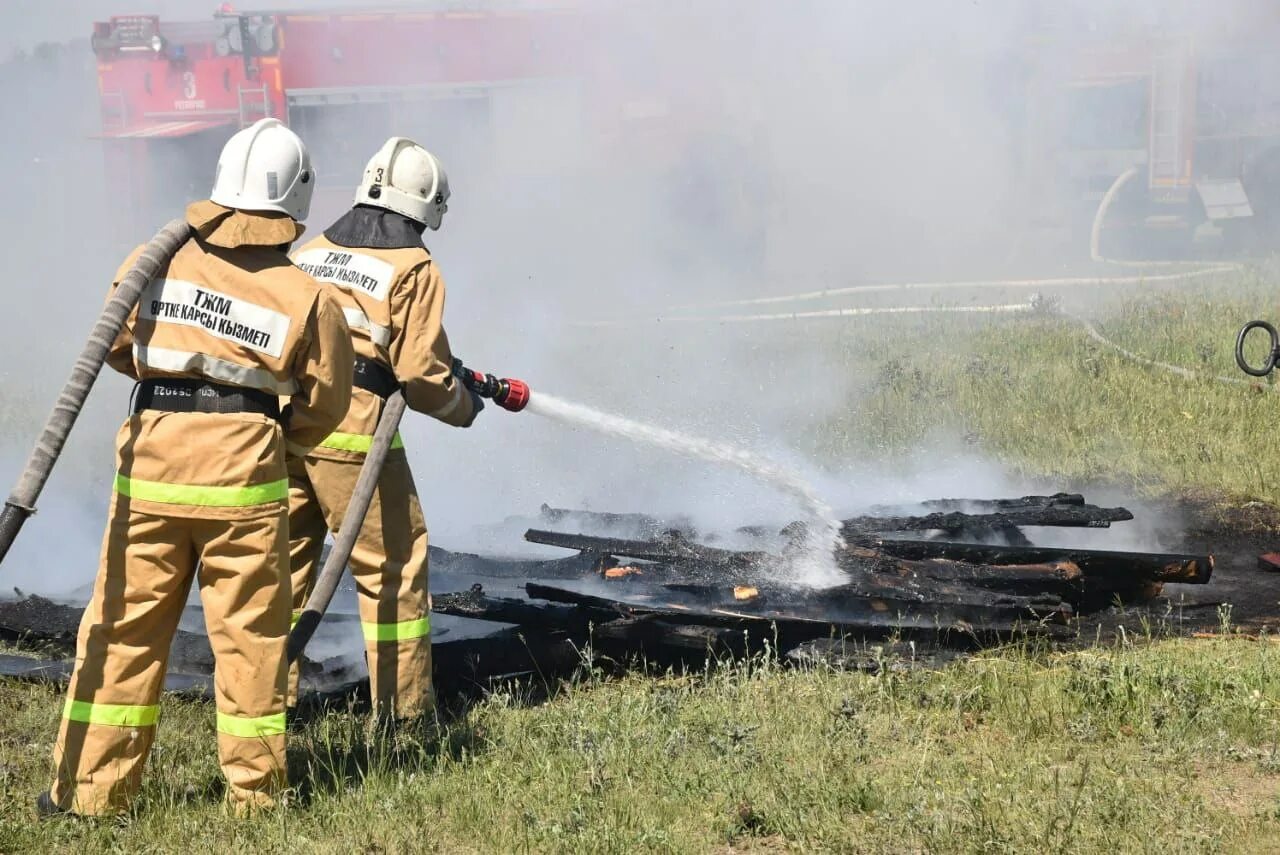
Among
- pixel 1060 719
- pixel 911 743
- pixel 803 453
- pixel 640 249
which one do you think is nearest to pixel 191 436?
pixel 911 743

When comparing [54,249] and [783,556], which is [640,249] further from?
[783,556]

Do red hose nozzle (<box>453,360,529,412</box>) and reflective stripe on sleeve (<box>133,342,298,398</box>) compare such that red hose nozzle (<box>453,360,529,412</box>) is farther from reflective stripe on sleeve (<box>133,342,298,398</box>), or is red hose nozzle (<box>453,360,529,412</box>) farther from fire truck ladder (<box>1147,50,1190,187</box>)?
fire truck ladder (<box>1147,50,1190,187</box>)

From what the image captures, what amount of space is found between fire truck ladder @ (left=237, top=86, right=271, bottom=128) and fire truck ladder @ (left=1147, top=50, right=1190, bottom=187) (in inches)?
435

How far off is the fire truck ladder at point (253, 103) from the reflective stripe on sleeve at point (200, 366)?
12.8 meters

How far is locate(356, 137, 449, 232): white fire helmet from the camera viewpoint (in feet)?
14.5

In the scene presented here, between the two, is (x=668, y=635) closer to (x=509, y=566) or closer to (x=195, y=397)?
(x=509, y=566)

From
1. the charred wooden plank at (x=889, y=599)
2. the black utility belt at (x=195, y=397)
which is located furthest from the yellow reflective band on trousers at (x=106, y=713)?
the charred wooden plank at (x=889, y=599)

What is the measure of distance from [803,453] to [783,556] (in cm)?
294

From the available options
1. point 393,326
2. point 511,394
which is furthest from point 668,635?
point 393,326

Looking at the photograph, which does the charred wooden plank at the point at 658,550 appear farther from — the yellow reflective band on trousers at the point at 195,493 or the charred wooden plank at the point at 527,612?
the yellow reflective band on trousers at the point at 195,493

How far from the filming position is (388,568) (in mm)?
4273

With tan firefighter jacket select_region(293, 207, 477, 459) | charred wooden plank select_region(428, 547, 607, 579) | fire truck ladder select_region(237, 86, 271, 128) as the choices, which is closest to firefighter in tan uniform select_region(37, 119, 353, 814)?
tan firefighter jacket select_region(293, 207, 477, 459)

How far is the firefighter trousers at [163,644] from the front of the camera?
3354mm

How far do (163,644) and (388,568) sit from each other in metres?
0.93
